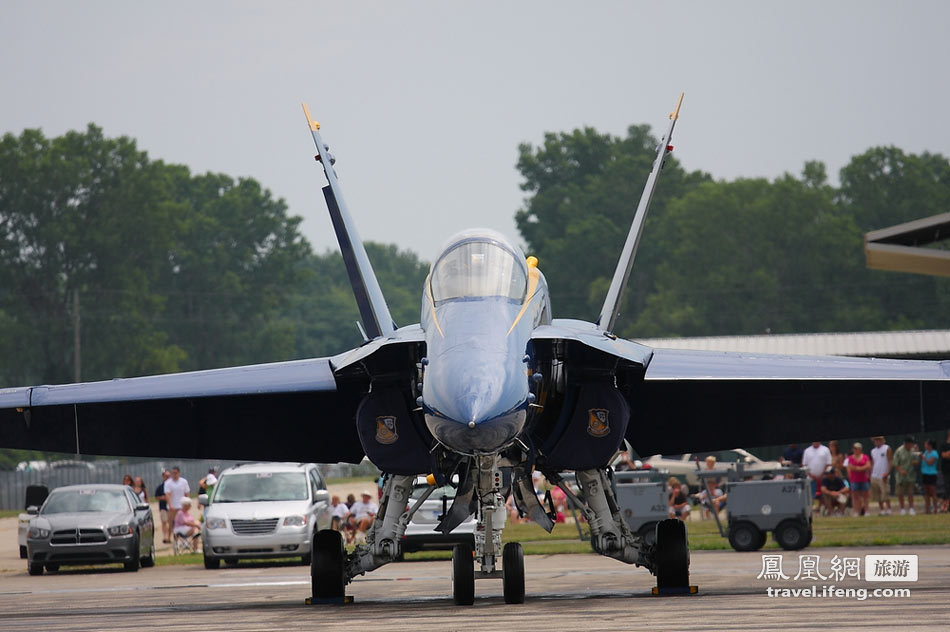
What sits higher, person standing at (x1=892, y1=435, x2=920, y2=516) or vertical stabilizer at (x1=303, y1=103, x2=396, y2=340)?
vertical stabilizer at (x1=303, y1=103, x2=396, y2=340)

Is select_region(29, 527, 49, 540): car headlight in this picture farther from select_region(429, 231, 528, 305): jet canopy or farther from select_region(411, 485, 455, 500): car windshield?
select_region(429, 231, 528, 305): jet canopy

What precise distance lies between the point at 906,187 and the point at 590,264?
21.8m

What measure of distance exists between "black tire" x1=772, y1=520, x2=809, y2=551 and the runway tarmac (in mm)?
802

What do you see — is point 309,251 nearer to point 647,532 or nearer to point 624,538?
point 647,532

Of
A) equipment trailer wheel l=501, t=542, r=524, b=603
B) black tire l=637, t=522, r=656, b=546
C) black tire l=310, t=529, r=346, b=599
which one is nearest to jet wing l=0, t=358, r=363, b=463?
black tire l=310, t=529, r=346, b=599

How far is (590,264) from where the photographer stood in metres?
99.9

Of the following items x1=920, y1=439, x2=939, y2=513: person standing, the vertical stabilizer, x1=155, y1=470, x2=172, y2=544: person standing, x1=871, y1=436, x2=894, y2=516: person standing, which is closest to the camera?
the vertical stabilizer

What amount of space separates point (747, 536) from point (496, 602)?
9.80 meters

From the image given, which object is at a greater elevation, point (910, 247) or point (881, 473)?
point (910, 247)

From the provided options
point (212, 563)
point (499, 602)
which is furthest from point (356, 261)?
point (212, 563)

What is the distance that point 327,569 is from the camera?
46.4 ft

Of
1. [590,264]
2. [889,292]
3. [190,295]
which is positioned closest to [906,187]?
[889,292]

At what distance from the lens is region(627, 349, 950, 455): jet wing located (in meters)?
14.7

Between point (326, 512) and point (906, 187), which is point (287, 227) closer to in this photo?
point (906, 187)
